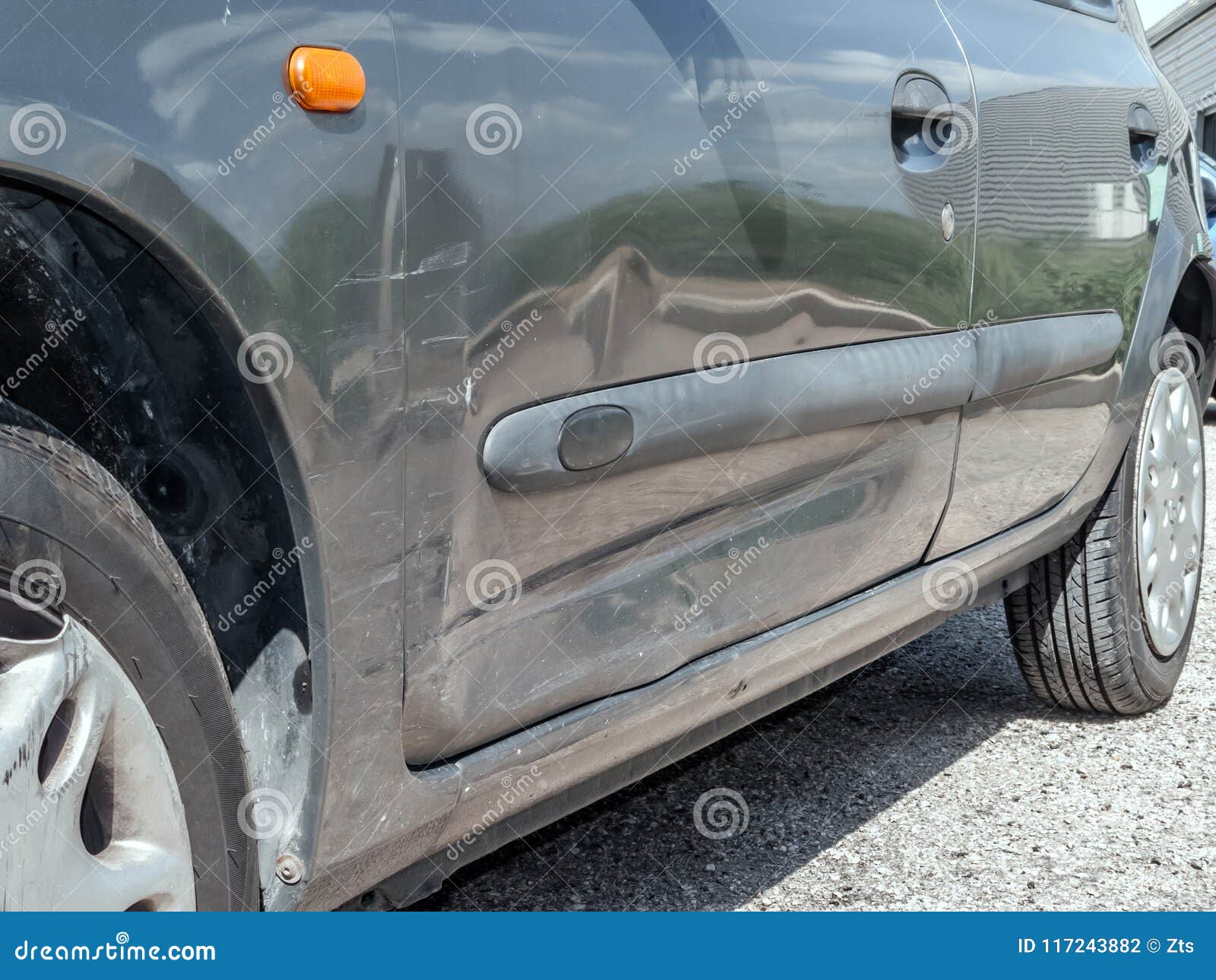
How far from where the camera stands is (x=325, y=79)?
1173 mm

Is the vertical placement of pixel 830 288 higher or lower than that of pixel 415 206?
lower

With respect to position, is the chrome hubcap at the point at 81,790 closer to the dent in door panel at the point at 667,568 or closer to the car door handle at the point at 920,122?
the dent in door panel at the point at 667,568

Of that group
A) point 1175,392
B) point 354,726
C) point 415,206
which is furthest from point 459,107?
point 1175,392

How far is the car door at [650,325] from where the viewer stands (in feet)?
4.33

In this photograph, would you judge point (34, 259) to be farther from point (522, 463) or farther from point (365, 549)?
point (522, 463)

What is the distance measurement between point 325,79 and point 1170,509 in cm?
251

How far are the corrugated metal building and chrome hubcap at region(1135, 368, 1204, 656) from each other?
15.4 meters

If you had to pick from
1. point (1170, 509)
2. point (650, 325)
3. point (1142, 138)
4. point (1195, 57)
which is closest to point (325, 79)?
point (650, 325)

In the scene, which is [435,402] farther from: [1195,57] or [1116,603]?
[1195,57]

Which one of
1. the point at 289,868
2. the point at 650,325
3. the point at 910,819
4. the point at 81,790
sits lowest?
the point at 910,819

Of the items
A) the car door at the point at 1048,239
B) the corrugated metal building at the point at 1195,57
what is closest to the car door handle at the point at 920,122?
the car door at the point at 1048,239

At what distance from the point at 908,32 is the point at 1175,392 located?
1.42m

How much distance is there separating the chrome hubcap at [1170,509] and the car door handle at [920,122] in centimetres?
114
